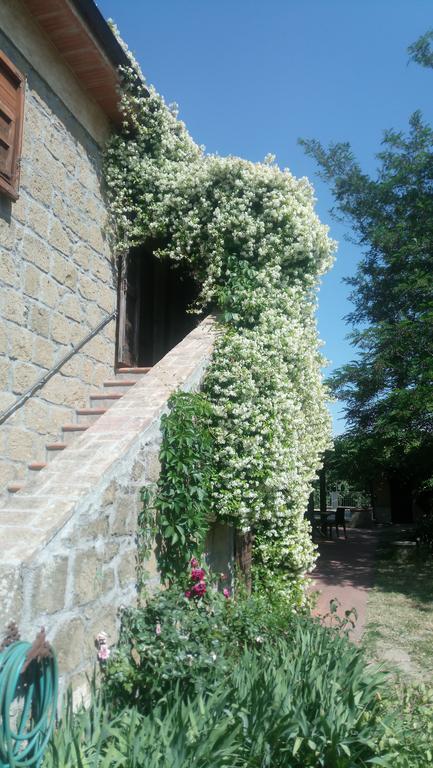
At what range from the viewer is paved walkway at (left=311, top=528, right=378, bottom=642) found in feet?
23.1

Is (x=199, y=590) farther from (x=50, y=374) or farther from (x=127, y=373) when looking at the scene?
(x=127, y=373)

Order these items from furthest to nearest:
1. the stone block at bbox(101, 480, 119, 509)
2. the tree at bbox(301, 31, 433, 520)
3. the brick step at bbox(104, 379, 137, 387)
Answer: the tree at bbox(301, 31, 433, 520) < the brick step at bbox(104, 379, 137, 387) < the stone block at bbox(101, 480, 119, 509)

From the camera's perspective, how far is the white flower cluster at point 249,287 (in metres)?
4.61

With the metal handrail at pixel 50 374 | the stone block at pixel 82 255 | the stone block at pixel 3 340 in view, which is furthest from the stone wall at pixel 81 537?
the stone block at pixel 82 255

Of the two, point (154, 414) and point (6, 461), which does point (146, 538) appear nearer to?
point (154, 414)

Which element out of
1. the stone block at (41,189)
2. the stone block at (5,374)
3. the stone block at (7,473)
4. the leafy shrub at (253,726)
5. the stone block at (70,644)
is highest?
the stone block at (41,189)

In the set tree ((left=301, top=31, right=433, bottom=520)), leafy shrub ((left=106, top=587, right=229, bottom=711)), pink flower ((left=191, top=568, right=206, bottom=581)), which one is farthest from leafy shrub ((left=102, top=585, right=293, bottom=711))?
tree ((left=301, top=31, right=433, bottom=520))

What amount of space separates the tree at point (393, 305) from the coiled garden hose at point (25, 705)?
6.71 meters

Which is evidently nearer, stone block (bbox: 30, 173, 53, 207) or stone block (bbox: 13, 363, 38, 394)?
stone block (bbox: 13, 363, 38, 394)

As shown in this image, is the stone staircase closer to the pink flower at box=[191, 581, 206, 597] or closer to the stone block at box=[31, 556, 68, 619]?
the pink flower at box=[191, 581, 206, 597]

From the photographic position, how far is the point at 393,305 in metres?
11.2

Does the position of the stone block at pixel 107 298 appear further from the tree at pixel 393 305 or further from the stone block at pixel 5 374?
the tree at pixel 393 305

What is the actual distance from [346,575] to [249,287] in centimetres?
593

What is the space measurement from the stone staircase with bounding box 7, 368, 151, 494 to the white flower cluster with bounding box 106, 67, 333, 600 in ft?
3.38
